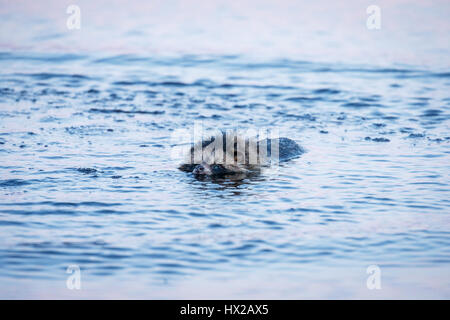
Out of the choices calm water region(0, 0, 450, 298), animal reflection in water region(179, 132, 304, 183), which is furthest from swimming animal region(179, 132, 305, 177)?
calm water region(0, 0, 450, 298)

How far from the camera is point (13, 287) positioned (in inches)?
220

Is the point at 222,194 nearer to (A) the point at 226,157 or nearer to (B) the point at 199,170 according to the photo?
(B) the point at 199,170

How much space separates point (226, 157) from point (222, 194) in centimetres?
102

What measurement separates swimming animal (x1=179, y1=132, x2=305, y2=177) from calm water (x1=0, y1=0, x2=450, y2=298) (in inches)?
10.6

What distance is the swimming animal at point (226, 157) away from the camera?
8797mm

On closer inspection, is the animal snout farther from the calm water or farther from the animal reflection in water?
the calm water

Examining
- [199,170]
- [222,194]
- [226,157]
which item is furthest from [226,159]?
[222,194]

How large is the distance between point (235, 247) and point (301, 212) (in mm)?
1221

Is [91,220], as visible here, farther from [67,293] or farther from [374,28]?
[374,28]

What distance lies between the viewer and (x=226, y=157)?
888 centimetres

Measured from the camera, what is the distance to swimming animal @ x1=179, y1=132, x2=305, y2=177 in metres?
8.80

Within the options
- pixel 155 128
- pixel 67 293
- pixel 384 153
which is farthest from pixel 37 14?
pixel 67 293
